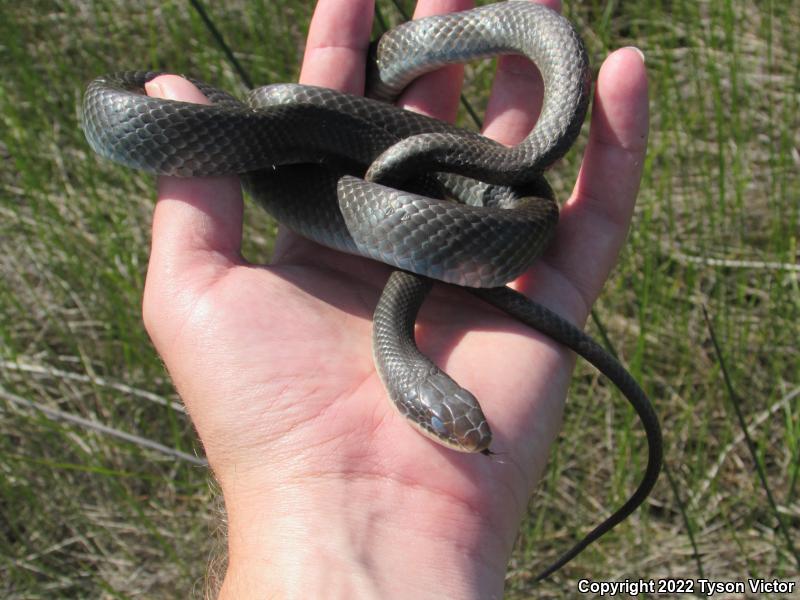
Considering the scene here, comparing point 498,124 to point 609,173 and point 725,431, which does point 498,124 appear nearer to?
point 609,173

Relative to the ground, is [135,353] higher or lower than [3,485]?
higher

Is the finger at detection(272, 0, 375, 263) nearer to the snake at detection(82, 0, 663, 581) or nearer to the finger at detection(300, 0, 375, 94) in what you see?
the finger at detection(300, 0, 375, 94)

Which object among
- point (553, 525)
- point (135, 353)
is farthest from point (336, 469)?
point (135, 353)

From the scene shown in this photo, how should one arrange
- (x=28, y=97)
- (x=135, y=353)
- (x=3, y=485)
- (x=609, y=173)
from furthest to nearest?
(x=28, y=97)
(x=135, y=353)
(x=3, y=485)
(x=609, y=173)

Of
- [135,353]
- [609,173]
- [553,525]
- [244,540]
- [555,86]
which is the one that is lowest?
[553,525]

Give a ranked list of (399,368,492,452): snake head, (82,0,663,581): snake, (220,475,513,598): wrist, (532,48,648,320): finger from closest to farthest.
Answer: (220,475,513,598): wrist → (399,368,492,452): snake head → (82,0,663,581): snake → (532,48,648,320): finger

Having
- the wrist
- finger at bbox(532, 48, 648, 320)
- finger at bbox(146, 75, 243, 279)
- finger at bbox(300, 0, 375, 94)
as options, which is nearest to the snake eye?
the wrist
